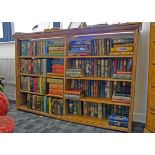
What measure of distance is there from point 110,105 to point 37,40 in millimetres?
1403

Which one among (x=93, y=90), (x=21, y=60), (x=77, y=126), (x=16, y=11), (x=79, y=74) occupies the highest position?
(x=16, y=11)

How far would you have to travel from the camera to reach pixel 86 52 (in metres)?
1.88

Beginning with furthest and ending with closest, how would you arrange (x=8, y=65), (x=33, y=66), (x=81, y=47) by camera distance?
(x=8, y=65) < (x=33, y=66) < (x=81, y=47)

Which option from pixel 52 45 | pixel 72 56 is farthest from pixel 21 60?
pixel 72 56

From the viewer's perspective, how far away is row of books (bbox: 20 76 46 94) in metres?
2.18

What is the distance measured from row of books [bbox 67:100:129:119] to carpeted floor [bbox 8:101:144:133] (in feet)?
0.65

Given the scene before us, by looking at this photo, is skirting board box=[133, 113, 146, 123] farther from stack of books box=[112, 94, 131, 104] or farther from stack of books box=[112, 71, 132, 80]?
stack of books box=[112, 71, 132, 80]

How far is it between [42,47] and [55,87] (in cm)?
59

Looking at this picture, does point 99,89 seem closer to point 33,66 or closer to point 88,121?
point 88,121

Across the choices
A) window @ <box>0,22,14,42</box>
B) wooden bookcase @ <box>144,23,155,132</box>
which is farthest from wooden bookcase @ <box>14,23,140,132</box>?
window @ <box>0,22,14,42</box>

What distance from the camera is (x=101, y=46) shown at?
6.00 ft

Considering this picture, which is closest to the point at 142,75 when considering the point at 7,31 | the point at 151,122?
the point at 151,122
